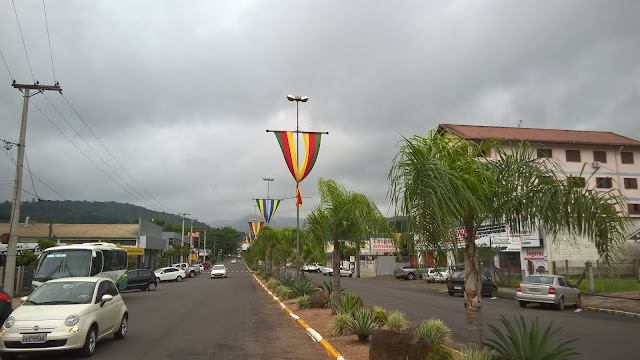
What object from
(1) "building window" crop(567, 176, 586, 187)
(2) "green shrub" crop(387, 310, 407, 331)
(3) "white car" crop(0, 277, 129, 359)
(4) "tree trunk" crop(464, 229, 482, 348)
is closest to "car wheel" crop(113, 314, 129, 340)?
(3) "white car" crop(0, 277, 129, 359)

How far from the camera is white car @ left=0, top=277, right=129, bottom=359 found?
27.2ft

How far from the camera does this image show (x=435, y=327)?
29.7 feet

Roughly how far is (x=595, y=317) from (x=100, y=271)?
66.5 ft

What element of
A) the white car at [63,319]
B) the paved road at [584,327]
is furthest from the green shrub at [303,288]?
the white car at [63,319]

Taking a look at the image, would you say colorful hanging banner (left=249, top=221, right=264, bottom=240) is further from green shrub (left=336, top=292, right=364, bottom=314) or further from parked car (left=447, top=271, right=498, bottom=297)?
green shrub (left=336, top=292, right=364, bottom=314)

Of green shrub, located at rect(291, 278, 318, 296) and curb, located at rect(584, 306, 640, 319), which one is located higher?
green shrub, located at rect(291, 278, 318, 296)

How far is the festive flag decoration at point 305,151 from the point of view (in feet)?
61.0

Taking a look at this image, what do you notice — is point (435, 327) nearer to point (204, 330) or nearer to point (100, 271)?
point (204, 330)

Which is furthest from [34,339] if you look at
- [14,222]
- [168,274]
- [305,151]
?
[168,274]

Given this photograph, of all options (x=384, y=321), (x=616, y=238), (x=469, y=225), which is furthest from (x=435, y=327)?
(x=616, y=238)

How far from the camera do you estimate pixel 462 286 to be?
89.1 feet

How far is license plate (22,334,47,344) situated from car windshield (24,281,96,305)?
3.73ft

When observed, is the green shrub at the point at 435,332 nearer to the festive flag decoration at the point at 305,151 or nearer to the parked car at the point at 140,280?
the festive flag decoration at the point at 305,151

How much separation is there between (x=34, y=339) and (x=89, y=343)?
3.34 feet
